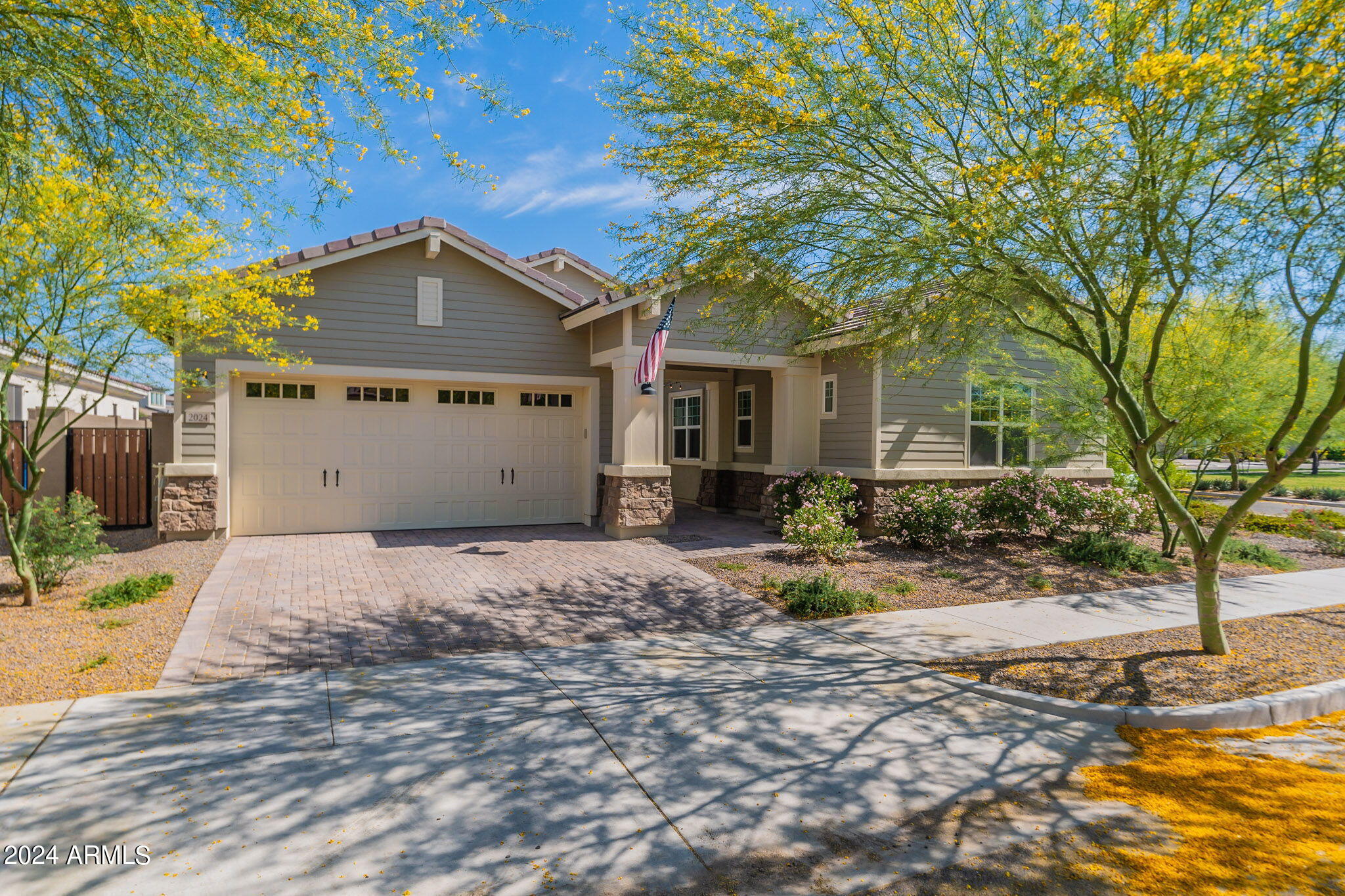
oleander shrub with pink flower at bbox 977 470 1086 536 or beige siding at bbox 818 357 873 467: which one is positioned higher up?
beige siding at bbox 818 357 873 467

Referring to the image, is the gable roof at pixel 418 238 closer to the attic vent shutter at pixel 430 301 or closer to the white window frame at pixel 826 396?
the attic vent shutter at pixel 430 301

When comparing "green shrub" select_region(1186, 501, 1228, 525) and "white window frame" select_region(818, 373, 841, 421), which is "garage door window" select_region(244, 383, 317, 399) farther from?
"green shrub" select_region(1186, 501, 1228, 525)

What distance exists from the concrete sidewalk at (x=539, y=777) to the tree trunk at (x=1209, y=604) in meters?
2.31

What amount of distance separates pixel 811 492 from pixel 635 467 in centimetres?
282

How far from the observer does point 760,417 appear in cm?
1494

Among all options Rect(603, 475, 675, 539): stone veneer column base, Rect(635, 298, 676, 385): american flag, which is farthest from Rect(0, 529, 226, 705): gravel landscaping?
Rect(635, 298, 676, 385): american flag

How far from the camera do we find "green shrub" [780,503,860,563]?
10.0 meters

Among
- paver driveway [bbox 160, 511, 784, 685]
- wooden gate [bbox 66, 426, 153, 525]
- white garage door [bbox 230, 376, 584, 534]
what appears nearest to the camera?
paver driveway [bbox 160, 511, 784, 685]

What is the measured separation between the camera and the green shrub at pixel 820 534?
32.8 feet

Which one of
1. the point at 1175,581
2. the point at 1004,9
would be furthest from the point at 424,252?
the point at 1175,581

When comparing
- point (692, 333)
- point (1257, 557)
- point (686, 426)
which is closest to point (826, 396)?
point (692, 333)

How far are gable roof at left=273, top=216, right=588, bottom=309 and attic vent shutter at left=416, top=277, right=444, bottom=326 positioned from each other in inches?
26.4

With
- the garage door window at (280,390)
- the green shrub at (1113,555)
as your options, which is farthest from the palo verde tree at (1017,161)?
the garage door window at (280,390)

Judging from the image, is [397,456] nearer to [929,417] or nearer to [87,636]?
[87,636]
